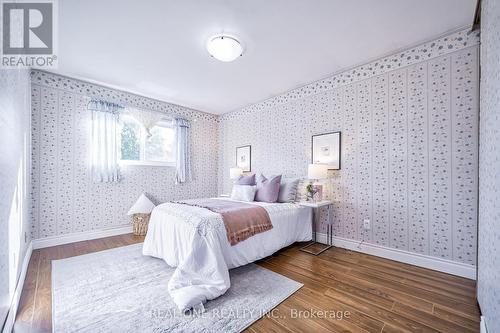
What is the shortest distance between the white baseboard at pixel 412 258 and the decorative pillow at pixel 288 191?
87cm

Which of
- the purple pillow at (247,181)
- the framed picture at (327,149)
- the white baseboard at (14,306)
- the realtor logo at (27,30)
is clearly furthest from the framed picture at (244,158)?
the white baseboard at (14,306)

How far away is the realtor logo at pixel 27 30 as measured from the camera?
Answer: 1544 mm

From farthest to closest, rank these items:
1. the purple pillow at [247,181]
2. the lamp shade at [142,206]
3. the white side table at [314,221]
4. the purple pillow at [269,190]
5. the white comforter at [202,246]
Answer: the purple pillow at [247,181], the lamp shade at [142,206], the purple pillow at [269,190], the white side table at [314,221], the white comforter at [202,246]

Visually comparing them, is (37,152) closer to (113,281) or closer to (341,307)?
(113,281)

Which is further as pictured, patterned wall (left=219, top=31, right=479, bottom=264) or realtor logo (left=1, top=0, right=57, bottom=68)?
patterned wall (left=219, top=31, right=479, bottom=264)

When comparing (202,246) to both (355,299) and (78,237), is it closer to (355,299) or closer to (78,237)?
(355,299)

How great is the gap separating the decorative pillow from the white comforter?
26 cm

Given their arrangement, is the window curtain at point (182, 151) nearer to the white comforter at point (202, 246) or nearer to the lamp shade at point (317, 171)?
the white comforter at point (202, 246)

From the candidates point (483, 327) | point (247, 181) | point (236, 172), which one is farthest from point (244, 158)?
point (483, 327)

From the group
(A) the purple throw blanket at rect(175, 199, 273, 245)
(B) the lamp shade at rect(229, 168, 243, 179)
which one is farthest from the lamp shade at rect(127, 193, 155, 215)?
(A) the purple throw blanket at rect(175, 199, 273, 245)

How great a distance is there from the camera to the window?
3.90 meters

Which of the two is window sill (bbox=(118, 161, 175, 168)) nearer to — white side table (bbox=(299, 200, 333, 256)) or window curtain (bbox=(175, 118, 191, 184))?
window curtain (bbox=(175, 118, 191, 184))

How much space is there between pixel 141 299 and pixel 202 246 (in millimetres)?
621

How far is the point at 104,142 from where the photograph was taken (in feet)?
11.6
